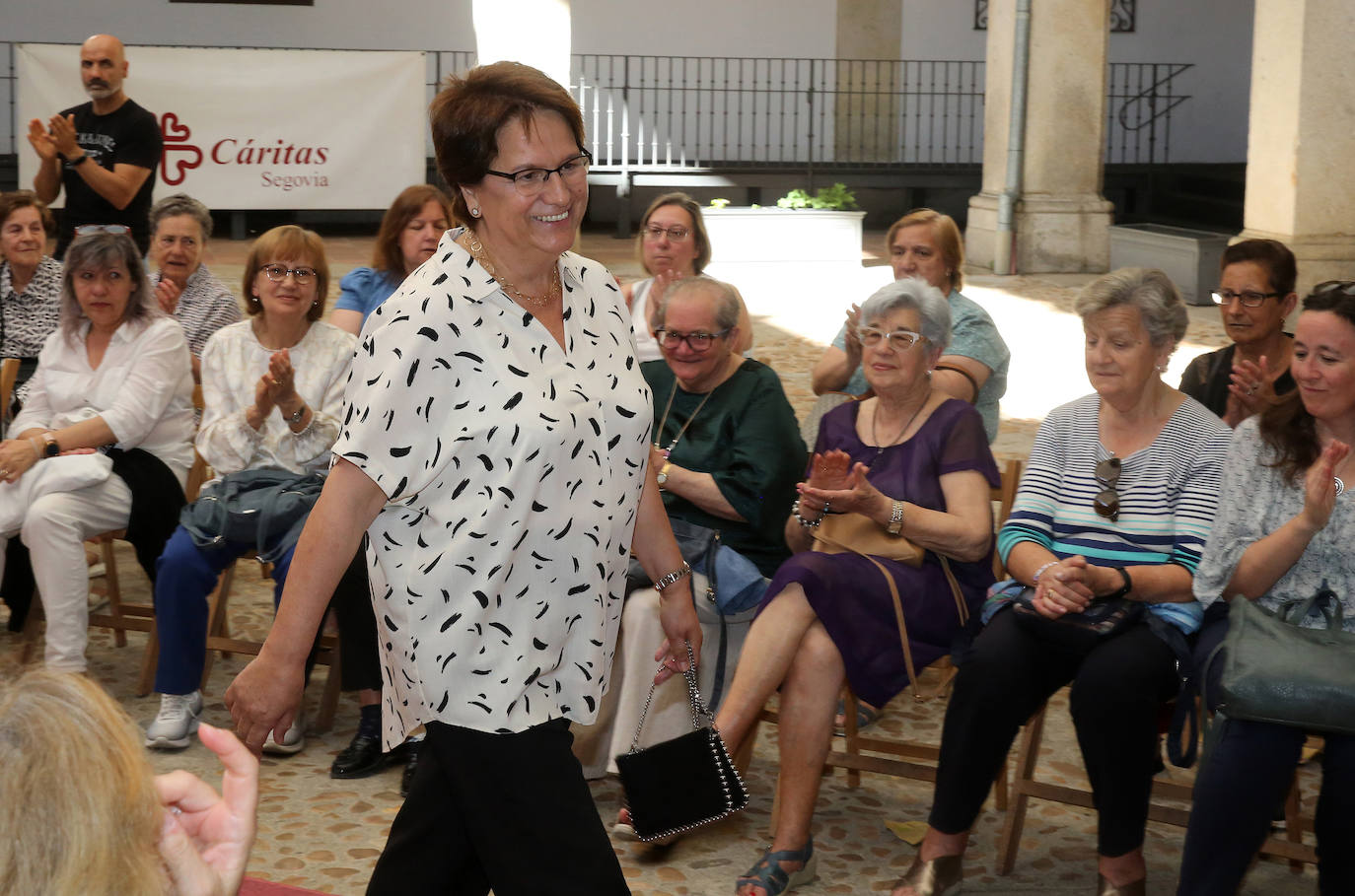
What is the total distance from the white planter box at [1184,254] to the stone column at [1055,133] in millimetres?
931

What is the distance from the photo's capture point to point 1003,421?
7.92 m

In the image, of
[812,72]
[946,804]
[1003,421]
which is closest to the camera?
[946,804]

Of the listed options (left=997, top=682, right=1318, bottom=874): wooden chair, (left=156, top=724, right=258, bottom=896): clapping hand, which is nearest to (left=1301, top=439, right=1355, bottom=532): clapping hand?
(left=997, top=682, right=1318, bottom=874): wooden chair

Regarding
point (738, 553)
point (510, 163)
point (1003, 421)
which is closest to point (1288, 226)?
point (1003, 421)

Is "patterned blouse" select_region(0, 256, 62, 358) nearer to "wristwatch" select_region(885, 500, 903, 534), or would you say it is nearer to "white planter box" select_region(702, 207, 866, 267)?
"wristwatch" select_region(885, 500, 903, 534)

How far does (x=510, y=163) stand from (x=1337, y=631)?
1892 mm

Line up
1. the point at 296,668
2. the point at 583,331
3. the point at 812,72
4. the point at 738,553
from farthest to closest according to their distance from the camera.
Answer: the point at 812,72 < the point at 738,553 < the point at 583,331 < the point at 296,668

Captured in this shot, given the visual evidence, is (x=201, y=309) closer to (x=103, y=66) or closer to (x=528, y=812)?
(x=103, y=66)

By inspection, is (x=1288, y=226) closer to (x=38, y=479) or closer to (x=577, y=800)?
(x=38, y=479)

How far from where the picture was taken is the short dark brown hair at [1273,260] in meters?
4.19

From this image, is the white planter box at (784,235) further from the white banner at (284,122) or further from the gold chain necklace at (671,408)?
the gold chain necklace at (671,408)

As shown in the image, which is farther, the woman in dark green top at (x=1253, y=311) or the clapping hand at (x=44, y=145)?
the clapping hand at (x=44, y=145)

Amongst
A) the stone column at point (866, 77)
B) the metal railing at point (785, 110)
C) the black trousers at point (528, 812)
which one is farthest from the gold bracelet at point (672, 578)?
the stone column at point (866, 77)

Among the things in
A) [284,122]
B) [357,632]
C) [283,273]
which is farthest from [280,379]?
[284,122]
